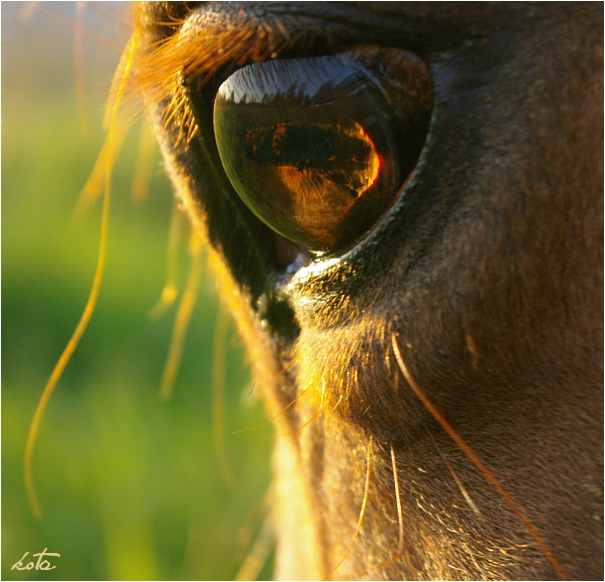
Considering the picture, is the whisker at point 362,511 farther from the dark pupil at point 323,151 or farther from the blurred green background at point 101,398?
the blurred green background at point 101,398

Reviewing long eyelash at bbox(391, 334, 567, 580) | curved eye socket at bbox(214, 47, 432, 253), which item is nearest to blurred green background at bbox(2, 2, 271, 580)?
curved eye socket at bbox(214, 47, 432, 253)

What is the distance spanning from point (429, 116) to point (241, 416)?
3.66m

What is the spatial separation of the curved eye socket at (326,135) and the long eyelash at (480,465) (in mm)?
162

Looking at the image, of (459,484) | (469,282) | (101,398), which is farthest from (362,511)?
(101,398)

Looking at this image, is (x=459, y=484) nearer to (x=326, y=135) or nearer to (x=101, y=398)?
(x=326, y=135)

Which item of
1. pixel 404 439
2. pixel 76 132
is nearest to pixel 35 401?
pixel 76 132

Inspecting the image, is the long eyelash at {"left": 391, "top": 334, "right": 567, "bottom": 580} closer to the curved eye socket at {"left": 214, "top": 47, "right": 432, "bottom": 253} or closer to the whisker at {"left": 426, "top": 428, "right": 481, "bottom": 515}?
the whisker at {"left": 426, "top": 428, "right": 481, "bottom": 515}

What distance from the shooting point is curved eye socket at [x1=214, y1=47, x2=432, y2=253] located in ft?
2.44

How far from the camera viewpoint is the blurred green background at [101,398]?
3.24 m

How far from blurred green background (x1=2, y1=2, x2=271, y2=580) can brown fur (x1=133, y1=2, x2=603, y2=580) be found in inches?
43.7

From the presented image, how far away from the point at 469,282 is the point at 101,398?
3572 mm

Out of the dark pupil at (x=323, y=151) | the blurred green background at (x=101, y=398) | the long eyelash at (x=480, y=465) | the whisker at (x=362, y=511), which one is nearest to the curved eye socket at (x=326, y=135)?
the dark pupil at (x=323, y=151)

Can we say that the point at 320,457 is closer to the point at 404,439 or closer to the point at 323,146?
the point at 404,439

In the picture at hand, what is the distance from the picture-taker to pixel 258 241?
103 centimetres
